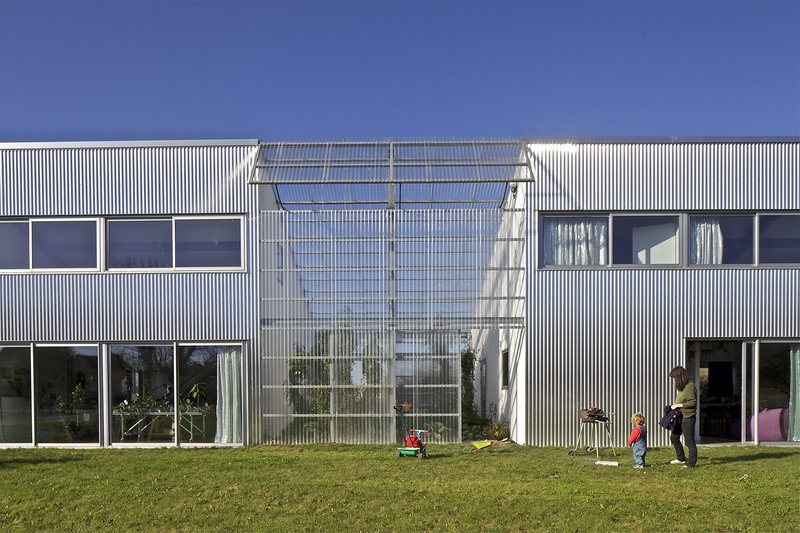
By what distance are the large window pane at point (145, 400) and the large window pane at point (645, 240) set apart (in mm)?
7801

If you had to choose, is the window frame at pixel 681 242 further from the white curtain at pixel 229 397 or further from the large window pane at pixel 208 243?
the white curtain at pixel 229 397

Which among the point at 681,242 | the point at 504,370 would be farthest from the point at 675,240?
the point at 504,370

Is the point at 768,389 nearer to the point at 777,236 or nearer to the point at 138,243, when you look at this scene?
the point at 777,236

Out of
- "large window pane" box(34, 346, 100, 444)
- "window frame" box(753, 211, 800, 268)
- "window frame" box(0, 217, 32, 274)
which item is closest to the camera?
"window frame" box(753, 211, 800, 268)

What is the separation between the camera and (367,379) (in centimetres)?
1222

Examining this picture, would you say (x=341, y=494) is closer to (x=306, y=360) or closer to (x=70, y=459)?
(x=306, y=360)

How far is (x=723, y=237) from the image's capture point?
39.9 feet

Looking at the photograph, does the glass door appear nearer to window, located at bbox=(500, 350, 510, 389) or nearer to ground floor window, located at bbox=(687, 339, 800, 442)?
ground floor window, located at bbox=(687, 339, 800, 442)

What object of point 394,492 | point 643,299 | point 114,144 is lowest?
point 394,492

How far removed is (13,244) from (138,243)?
7.16 ft

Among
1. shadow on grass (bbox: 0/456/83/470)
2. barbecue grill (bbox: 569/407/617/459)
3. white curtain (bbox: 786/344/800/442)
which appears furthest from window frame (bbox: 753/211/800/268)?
shadow on grass (bbox: 0/456/83/470)

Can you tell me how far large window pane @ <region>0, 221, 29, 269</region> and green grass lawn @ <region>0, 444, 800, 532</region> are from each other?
328 cm

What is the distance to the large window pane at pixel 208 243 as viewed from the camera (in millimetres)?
12297

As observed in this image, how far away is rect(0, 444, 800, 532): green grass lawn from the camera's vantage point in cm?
725
